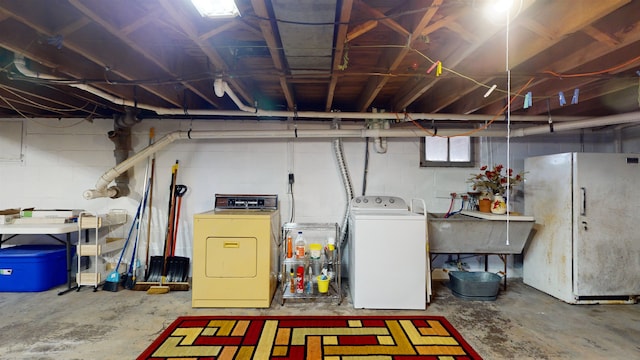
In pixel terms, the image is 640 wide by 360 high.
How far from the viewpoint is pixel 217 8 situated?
1.47 meters

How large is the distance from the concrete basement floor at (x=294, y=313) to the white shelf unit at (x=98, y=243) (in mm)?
190

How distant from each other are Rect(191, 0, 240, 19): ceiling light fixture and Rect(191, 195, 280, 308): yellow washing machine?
72.1 inches

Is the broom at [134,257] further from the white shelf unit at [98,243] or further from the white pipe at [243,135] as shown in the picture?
the white pipe at [243,135]

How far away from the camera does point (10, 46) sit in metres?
1.79

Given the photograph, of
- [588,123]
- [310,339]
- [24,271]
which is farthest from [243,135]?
[588,123]

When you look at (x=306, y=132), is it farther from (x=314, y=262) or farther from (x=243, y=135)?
(x=314, y=262)

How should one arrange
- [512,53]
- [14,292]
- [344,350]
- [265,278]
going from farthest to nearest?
1. [14,292]
2. [265,278]
3. [344,350]
4. [512,53]

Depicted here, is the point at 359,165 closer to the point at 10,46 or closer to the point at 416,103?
the point at 416,103

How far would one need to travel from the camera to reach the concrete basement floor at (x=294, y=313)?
2172 mm

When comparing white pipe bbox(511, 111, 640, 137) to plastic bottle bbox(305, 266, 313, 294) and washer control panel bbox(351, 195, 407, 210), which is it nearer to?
washer control panel bbox(351, 195, 407, 210)

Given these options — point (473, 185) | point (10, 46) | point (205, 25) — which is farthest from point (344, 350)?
point (10, 46)

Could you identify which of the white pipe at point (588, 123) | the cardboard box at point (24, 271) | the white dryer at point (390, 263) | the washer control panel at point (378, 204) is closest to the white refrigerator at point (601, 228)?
the white pipe at point (588, 123)

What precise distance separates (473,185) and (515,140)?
891 mm

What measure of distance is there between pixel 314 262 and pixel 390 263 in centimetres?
90
